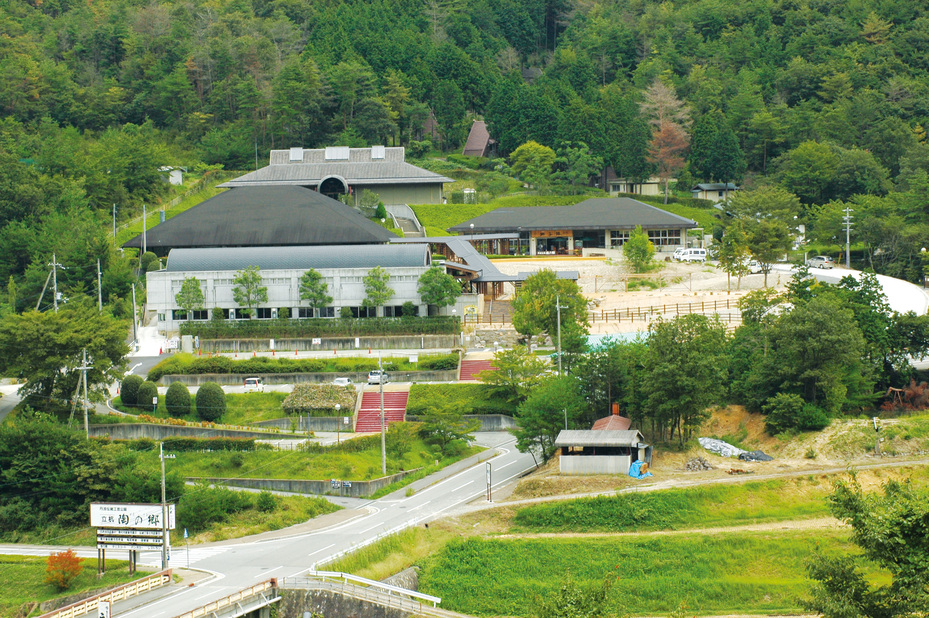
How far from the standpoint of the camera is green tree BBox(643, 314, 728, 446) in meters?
40.4

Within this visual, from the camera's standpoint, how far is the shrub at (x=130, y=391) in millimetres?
47719

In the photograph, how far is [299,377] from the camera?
50.4 m

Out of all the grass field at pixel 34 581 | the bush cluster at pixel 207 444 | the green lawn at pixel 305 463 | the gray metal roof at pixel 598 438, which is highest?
the gray metal roof at pixel 598 438

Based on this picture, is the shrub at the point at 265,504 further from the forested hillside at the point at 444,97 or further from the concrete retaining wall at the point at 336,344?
the forested hillside at the point at 444,97

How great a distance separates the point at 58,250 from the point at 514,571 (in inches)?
1780

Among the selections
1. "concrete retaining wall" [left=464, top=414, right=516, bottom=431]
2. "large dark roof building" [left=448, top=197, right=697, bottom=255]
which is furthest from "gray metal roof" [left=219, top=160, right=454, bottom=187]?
"concrete retaining wall" [left=464, top=414, right=516, bottom=431]

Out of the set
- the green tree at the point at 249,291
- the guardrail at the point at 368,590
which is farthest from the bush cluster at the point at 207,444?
the green tree at the point at 249,291

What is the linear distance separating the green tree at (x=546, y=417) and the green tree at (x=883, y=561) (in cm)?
1881

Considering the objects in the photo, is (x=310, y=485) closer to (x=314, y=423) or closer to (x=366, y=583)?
(x=314, y=423)

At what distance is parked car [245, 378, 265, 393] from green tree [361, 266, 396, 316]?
31.0ft

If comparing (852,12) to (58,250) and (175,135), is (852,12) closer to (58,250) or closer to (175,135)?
(175,135)

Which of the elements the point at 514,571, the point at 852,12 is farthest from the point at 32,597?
the point at 852,12

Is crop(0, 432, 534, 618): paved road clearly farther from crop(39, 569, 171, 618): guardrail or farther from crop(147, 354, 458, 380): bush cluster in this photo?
crop(147, 354, 458, 380): bush cluster

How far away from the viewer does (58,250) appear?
6656 centimetres
